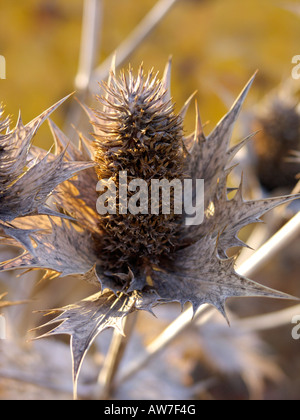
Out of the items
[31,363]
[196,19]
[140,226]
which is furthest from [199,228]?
[196,19]

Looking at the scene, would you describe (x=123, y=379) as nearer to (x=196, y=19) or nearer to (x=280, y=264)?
→ (x=280, y=264)

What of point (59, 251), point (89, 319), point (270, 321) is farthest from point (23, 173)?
point (270, 321)

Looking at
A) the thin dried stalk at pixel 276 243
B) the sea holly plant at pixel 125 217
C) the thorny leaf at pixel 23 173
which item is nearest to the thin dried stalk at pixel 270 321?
the thin dried stalk at pixel 276 243

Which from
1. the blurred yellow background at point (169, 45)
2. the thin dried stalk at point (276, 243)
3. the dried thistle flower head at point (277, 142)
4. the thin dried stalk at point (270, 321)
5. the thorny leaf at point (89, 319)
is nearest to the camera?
the thorny leaf at point (89, 319)

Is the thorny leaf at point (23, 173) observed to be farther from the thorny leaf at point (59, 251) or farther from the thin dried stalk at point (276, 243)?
the thin dried stalk at point (276, 243)

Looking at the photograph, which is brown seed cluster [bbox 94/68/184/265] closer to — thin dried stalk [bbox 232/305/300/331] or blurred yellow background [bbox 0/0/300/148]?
thin dried stalk [bbox 232/305/300/331]

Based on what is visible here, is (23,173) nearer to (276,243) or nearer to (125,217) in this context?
(125,217)

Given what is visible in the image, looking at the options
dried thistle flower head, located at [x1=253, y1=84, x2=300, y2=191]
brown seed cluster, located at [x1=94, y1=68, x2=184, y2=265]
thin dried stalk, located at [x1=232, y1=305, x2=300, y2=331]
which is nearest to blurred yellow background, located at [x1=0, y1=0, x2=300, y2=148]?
dried thistle flower head, located at [x1=253, y1=84, x2=300, y2=191]

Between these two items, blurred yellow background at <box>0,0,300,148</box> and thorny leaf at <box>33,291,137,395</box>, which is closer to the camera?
thorny leaf at <box>33,291,137,395</box>
